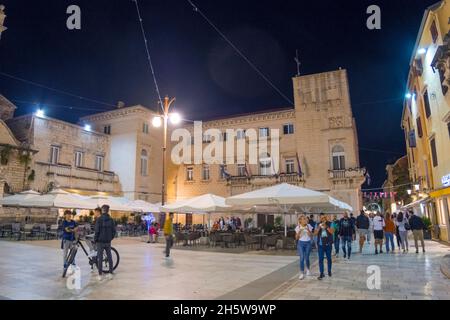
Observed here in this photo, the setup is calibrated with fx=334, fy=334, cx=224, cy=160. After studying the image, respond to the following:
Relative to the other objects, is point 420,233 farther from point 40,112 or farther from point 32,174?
point 40,112

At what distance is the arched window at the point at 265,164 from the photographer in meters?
34.1

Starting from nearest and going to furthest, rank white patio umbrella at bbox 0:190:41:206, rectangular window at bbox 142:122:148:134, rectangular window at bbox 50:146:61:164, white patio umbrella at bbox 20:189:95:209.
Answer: white patio umbrella at bbox 20:189:95:209 < white patio umbrella at bbox 0:190:41:206 < rectangular window at bbox 50:146:61:164 < rectangular window at bbox 142:122:148:134

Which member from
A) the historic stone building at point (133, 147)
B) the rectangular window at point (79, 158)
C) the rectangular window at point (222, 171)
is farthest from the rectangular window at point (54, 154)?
the rectangular window at point (222, 171)

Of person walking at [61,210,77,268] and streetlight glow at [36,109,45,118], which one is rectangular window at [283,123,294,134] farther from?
person walking at [61,210,77,268]

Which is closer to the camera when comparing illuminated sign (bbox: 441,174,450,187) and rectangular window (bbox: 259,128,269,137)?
illuminated sign (bbox: 441,174,450,187)

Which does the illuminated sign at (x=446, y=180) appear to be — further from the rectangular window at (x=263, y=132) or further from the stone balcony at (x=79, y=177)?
the stone balcony at (x=79, y=177)

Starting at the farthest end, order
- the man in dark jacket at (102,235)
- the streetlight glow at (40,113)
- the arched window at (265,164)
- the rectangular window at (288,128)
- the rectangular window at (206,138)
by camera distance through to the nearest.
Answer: the rectangular window at (206,138) → the arched window at (265,164) → the rectangular window at (288,128) → the streetlight glow at (40,113) → the man in dark jacket at (102,235)

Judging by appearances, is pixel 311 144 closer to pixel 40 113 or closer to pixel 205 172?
pixel 205 172

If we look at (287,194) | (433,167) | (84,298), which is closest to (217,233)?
(287,194)

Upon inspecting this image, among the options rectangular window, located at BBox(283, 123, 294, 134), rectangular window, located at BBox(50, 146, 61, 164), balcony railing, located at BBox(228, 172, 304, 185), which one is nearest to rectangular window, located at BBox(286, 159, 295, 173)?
balcony railing, located at BBox(228, 172, 304, 185)

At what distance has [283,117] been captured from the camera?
3384 cm

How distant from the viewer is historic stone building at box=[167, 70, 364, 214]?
→ 3081 centimetres

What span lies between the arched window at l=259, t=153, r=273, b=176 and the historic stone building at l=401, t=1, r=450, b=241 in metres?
13.6

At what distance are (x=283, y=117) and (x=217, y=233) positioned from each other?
1921cm
